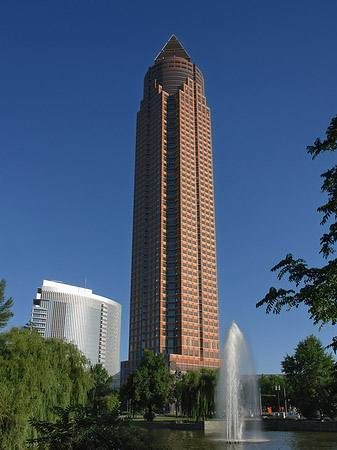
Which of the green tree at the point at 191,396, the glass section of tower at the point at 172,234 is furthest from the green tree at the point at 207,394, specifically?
the glass section of tower at the point at 172,234

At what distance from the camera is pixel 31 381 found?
25.4 m

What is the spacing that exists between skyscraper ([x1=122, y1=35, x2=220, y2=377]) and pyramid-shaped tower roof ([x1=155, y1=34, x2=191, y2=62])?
0.84 meters

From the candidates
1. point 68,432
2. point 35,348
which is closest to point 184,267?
point 35,348

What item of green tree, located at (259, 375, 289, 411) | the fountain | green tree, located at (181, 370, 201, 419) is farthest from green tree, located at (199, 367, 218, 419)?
green tree, located at (259, 375, 289, 411)

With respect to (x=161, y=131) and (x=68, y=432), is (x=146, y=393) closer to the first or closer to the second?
(x=68, y=432)

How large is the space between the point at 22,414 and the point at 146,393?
55.2m

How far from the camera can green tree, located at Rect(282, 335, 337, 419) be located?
54.3m

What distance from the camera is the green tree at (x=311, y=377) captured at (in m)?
54.3

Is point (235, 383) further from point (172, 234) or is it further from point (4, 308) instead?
point (172, 234)

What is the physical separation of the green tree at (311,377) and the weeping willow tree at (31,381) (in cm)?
3117

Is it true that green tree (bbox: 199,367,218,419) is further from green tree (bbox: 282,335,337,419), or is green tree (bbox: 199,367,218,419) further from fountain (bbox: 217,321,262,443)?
green tree (bbox: 282,335,337,419)

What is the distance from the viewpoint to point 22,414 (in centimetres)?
2048

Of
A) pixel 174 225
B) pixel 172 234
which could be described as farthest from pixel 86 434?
pixel 174 225

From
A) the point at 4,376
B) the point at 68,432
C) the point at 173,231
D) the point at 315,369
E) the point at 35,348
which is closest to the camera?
the point at 68,432
